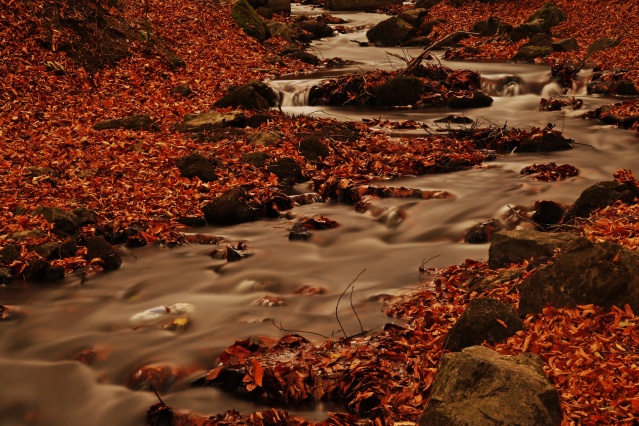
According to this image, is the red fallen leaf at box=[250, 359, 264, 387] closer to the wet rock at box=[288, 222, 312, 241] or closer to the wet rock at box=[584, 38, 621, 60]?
the wet rock at box=[288, 222, 312, 241]

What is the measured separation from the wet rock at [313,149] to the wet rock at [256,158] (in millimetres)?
669

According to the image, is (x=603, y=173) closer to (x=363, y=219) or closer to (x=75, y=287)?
(x=363, y=219)

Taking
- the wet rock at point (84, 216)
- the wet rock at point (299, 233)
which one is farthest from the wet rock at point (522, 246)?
the wet rock at point (84, 216)

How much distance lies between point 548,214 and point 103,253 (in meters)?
5.65

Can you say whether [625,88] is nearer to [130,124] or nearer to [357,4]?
[130,124]

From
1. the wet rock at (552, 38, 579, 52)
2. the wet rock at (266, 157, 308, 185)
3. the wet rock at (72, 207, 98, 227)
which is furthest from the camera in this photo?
the wet rock at (552, 38, 579, 52)

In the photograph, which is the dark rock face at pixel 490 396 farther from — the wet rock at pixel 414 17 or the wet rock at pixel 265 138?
the wet rock at pixel 414 17

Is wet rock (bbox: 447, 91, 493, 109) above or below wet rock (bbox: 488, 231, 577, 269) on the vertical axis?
above

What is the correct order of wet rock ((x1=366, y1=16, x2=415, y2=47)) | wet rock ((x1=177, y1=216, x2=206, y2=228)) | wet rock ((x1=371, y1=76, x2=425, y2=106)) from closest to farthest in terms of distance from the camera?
1. wet rock ((x1=177, y1=216, x2=206, y2=228))
2. wet rock ((x1=371, y1=76, x2=425, y2=106))
3. wet rock ((x1=366, y1=16, x2=415, y2=47))

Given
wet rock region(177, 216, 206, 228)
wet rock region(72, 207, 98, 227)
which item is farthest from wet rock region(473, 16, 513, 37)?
wet rock region(72, 207, 98, 227)

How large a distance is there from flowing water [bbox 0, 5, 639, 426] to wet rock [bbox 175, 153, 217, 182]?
147 centimetres

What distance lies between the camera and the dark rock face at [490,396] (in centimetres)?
363

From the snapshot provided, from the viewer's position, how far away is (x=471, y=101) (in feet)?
53.1

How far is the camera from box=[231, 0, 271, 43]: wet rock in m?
21.4
